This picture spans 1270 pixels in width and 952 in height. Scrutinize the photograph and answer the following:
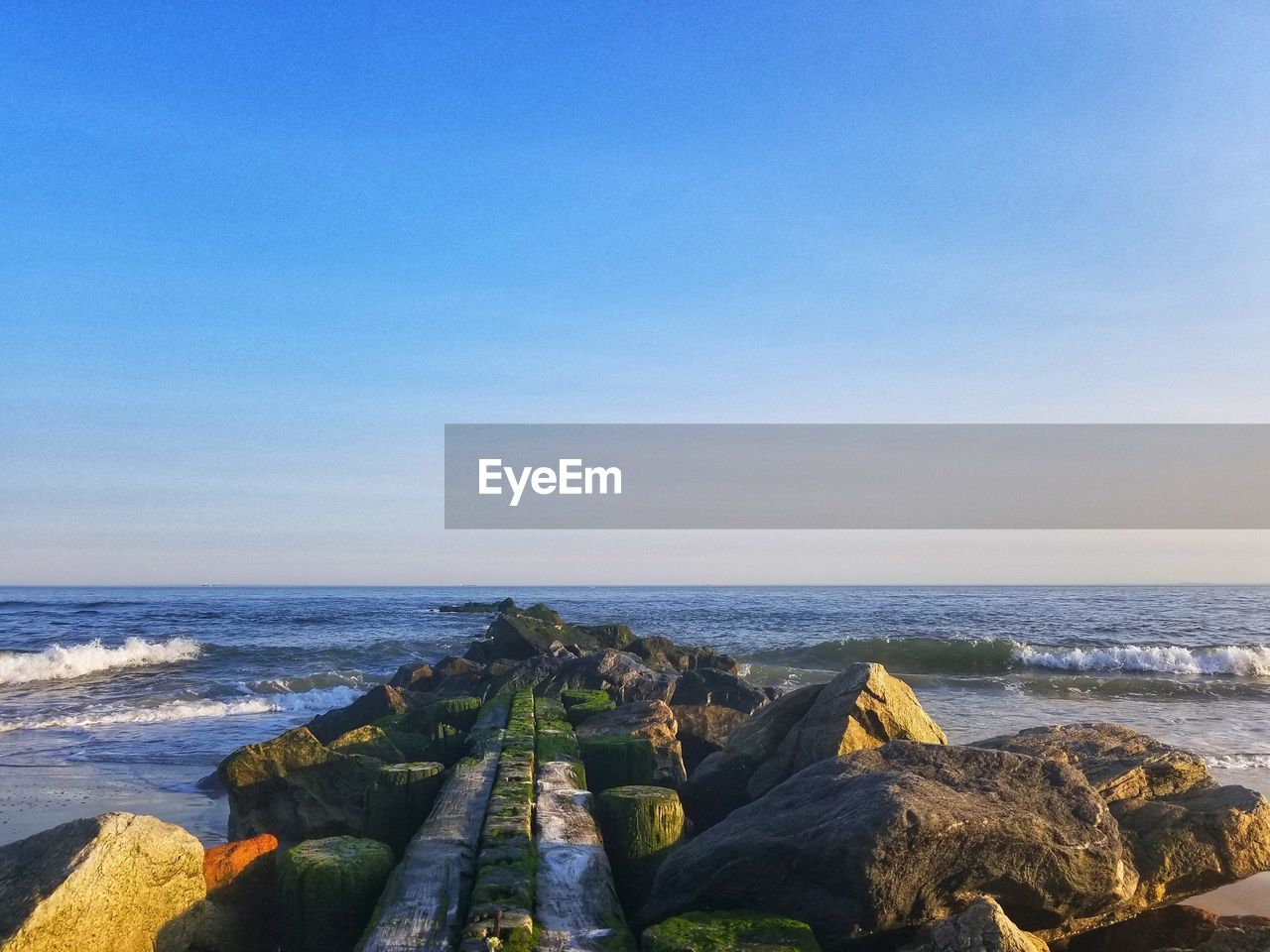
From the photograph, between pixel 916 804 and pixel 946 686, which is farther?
pixel 946 686

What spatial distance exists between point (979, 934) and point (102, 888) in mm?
3734

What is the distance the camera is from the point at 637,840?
5266 millimetres

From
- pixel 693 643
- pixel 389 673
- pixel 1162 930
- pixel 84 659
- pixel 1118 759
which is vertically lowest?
pixel 693 643

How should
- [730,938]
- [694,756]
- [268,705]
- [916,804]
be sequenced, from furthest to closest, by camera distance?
[268,705], [694,756], [916,804], [730,938]

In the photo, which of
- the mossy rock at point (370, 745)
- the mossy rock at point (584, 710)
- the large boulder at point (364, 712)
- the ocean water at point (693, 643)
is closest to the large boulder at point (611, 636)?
the ocean water at point (693, 643)

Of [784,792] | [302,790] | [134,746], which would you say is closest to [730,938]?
[784,792]

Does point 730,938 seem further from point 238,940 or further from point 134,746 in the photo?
point 134,746

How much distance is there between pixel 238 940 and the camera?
4.88m

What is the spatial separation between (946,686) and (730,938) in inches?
768

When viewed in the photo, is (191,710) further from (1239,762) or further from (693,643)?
(693,643)

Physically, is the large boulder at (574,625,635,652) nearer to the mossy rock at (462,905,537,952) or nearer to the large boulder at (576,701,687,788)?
the large boulder at (576,701,687,788)

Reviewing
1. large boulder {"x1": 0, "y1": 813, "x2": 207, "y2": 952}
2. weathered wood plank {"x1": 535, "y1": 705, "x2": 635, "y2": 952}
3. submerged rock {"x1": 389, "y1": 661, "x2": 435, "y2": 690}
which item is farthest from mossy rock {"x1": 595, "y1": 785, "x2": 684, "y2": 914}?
submerged rock {"x1": 389, "y1": 661, "x2": 435, "y2": 690}

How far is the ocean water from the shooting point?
14609mm

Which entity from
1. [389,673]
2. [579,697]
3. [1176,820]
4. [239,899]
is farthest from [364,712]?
[389,673]
